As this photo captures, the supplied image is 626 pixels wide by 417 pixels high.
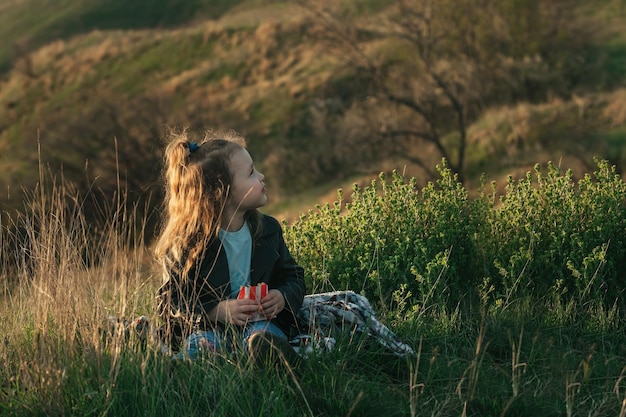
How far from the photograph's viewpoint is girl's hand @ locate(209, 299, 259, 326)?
416cm

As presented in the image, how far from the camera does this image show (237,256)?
4.48m

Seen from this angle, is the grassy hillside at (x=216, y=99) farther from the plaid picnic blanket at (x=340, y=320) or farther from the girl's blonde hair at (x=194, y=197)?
the plaid picnic blanket at (x=340, y=320)

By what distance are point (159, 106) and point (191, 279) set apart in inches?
1082

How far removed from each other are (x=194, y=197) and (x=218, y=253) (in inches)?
11.5

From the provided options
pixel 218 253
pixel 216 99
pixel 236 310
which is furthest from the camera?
pixel 216 99

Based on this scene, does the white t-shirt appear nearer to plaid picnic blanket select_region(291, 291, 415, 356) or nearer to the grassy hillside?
plaid picnic blanket select_region(291, 291, 415, 356)

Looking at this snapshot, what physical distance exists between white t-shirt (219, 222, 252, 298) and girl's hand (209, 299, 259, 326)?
0.23 metres

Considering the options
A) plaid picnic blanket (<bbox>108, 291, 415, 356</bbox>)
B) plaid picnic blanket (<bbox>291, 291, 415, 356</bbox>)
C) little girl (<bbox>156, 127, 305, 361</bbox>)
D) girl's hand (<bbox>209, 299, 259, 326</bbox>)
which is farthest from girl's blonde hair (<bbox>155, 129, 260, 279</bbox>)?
plaid picnic blanket (<bbox>291, 291, 415, 356</bbox>)

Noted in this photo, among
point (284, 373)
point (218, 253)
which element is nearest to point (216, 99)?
point (218, 253)

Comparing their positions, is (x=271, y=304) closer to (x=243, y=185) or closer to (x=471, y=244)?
(x=243, y=185)

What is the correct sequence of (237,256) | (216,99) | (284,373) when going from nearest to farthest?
(284,373) < (237,256) < (216,99)

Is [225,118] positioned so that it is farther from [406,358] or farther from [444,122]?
[406,358]

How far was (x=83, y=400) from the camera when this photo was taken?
3584 mm

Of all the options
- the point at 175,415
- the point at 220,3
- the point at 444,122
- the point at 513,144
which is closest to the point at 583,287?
the point at 175,415
